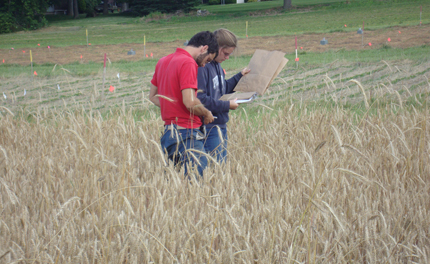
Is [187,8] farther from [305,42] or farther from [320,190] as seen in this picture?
[320,190]

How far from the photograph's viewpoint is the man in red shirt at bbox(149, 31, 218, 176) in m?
2.75

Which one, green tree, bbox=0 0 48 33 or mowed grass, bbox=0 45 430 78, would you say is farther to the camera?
green tree, bbox=0 0 48 33

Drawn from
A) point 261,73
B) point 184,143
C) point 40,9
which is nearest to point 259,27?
point 40,9

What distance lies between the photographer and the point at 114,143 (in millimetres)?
3779

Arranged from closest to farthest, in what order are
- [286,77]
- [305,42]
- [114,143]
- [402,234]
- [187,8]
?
1. [402,234]
2. [114,143]
3. [286,77]
4. [305,42]
5. [187,8]

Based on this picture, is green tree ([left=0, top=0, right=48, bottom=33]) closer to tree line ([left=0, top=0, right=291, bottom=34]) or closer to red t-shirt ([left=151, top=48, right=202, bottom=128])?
tree line ([left=0, top=0, right=291, bottom=34])

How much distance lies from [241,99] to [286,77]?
263 inches

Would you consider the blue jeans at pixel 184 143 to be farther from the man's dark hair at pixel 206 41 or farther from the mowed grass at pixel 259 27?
the mowed grass at pixel 259 27

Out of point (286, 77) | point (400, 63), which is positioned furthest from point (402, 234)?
point (400, 63)

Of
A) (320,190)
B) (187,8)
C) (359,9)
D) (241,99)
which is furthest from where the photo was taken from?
(187,8)

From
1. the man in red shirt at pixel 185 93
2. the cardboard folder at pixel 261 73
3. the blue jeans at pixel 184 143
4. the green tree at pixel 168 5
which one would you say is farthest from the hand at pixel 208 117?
the green tree at pixel 168 5

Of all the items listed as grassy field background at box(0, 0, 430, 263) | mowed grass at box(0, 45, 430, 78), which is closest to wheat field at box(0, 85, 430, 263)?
grassy field background at box(0, 0, 430, 263)

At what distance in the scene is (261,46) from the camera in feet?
59.6

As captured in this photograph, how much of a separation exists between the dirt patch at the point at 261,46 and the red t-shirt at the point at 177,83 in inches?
510
